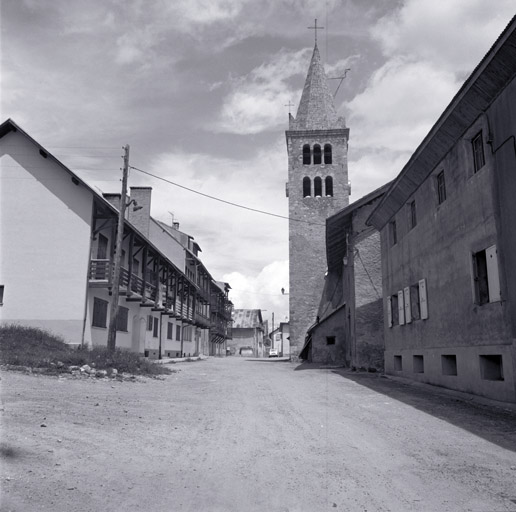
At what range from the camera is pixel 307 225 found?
42.3m

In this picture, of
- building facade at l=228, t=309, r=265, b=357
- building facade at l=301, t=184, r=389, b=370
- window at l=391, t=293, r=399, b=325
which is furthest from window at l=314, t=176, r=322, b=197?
building facade at l=228, t=309, r=265, b=357

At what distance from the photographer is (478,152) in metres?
11.1

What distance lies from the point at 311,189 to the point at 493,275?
3453cm

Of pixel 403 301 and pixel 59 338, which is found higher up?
pixel 403 301

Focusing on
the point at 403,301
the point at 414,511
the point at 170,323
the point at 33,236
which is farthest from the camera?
the point at 170,323

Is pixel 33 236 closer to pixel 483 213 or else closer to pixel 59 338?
pixel 59 338

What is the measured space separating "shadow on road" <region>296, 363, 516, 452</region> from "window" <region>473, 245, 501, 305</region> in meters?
2.21

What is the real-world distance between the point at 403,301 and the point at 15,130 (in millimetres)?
17538

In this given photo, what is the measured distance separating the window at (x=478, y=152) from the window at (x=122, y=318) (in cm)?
1926

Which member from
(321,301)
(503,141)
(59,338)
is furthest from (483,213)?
(321,301)

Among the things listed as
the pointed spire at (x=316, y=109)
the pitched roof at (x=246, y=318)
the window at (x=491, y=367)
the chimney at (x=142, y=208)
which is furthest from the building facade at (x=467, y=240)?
the pitched roof at (x=246, y=318)

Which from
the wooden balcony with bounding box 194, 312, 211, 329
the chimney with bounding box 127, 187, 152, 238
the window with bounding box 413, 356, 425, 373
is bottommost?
the window with bounding box 413, 356, 425, 373

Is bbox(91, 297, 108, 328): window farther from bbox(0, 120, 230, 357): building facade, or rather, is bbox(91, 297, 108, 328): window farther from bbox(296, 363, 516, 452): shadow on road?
bbox(296, 363, 516, 452): shadow on road

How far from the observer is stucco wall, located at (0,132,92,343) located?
2034cm
